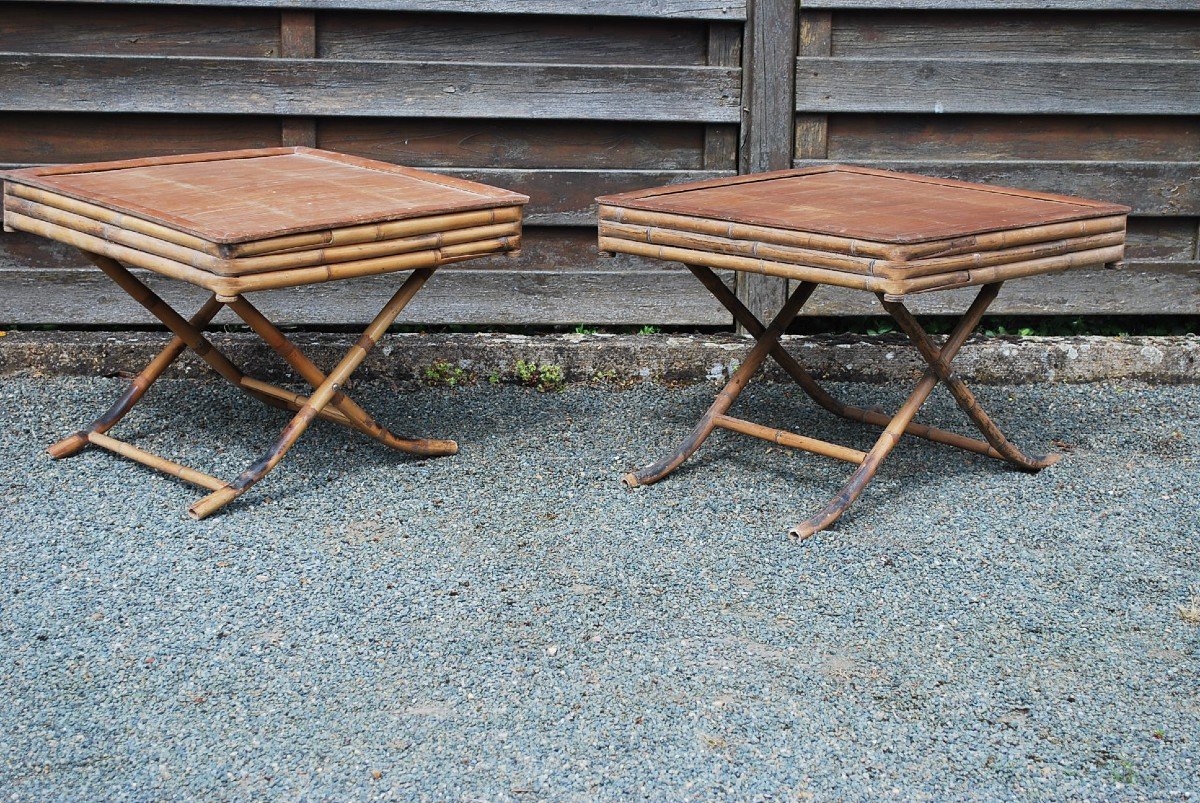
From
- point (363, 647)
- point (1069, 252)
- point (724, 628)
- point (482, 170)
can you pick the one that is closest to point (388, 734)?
point (363, 647)

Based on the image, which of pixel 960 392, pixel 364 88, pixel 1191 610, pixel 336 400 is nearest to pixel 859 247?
pixel 960 392

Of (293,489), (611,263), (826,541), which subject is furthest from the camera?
(611,263)

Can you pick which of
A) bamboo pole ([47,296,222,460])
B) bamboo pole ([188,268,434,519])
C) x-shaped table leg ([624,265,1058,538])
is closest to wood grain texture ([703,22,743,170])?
x-shaped table leg ([624,265,1058,538])

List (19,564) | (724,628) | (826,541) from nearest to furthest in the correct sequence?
(724,628) → (19,564) → (826,541)

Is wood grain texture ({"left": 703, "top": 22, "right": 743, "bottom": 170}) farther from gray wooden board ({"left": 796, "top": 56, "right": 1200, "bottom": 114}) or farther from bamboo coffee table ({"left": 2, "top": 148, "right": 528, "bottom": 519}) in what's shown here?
bamboo coffee table ({"left": 2, "top": 148, "right": 528, "bottom": 519})

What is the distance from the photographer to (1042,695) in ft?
7.74

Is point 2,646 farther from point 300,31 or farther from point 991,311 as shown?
point 991,311

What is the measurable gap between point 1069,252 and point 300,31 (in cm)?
247

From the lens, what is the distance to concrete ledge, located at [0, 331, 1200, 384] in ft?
13.8

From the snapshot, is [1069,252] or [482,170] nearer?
[1069,252]

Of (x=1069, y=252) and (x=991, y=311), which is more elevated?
(x=1069, y=252)

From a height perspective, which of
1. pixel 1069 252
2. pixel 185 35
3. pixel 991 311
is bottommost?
pixel 991 311

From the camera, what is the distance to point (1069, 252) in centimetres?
306

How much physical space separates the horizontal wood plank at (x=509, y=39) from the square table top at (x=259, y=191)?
54 cm
